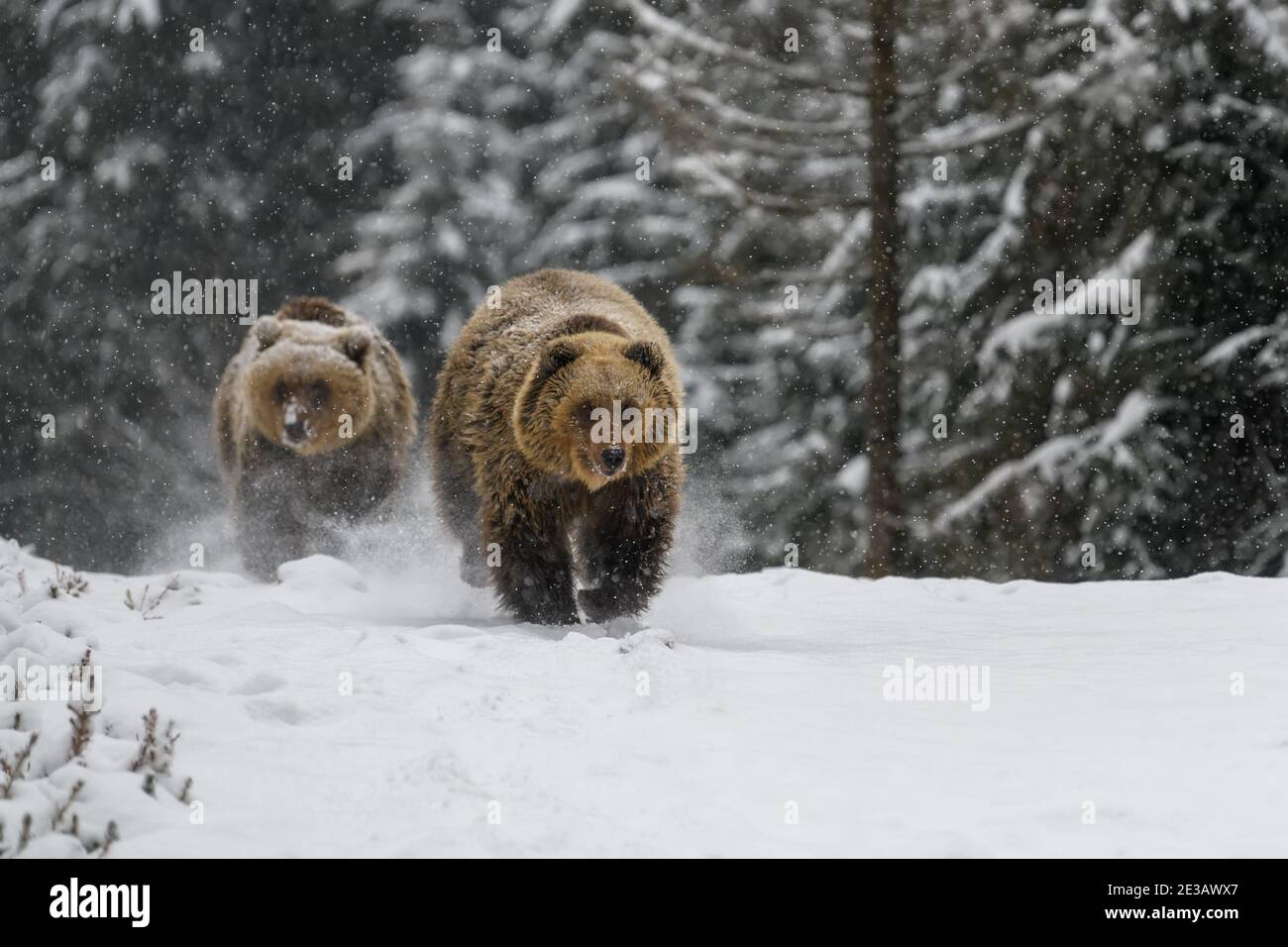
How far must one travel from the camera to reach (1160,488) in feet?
51.4

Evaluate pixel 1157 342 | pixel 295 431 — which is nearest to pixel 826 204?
pixel 1157 342

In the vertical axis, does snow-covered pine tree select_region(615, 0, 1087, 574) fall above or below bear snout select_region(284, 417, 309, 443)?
above

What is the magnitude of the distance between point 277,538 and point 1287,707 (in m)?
7.17

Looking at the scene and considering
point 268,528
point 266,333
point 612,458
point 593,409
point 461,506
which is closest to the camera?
point 612,458

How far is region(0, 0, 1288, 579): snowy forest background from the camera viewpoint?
48.9 ft

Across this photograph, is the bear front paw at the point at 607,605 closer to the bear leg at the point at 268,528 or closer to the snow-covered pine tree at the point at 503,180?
the bear leg at the point at 268,528

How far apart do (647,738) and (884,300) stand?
942 centimetres

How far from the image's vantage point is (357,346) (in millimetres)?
10750

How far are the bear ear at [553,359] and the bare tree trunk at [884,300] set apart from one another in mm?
6778

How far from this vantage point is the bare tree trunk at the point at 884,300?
13.7m

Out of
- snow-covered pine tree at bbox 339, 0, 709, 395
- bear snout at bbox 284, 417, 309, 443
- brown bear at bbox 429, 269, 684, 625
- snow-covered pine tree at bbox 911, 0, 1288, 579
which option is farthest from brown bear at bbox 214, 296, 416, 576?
snow-covered pine tree at bbox 339, 0, 709, 395

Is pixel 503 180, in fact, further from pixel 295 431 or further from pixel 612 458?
pixel 612 458

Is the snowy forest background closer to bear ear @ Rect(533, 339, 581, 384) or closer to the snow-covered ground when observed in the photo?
bear ear @ Rect(533, 339, 581, 384)

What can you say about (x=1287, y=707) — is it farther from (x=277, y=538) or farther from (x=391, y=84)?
(x=391, y=84)
